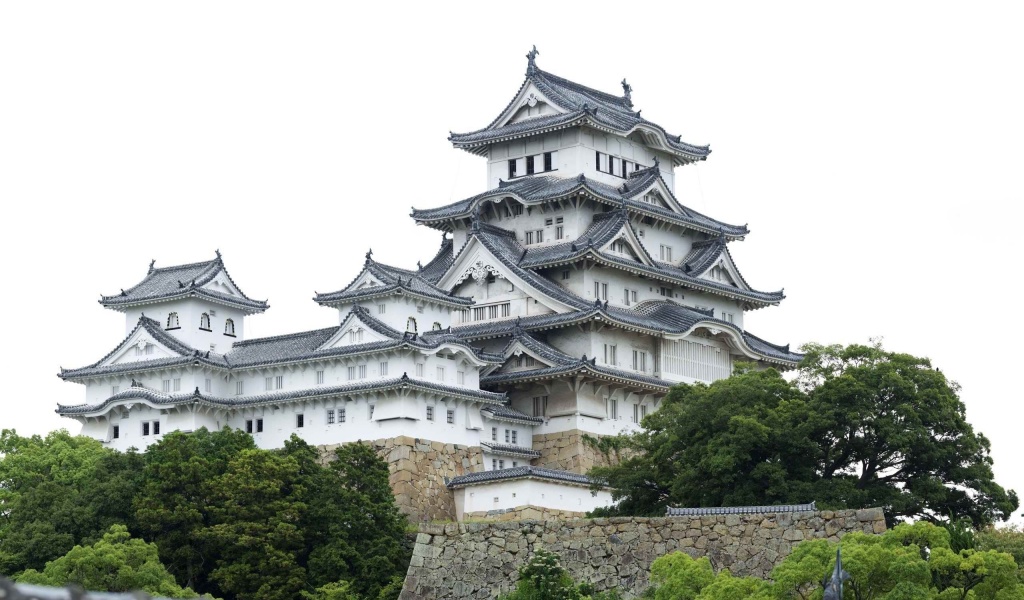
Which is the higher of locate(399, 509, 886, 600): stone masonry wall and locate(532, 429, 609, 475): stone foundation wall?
locate(532, 429, 609, 475): stone foundation wall

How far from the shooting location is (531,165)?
73000mm

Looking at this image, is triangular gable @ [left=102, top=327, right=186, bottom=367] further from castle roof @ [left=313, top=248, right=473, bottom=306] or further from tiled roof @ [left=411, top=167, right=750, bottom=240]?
tiled roof @ [left=411, top=167, right=750, bottom=240]

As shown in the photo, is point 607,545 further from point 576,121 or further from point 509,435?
point 576,121

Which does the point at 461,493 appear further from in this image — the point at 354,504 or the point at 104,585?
the point at 104,585

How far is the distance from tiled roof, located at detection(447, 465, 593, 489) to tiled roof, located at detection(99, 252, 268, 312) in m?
11.2

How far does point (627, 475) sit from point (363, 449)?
766 centimetres

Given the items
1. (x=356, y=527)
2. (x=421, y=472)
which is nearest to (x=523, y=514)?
(x=421, y=472)

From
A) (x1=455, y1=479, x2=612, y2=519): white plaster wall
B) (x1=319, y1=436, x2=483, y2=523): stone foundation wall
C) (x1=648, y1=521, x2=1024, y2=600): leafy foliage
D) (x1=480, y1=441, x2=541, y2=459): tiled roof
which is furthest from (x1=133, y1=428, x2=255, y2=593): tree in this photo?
(x1=648, y1=521, x2=1024, y2=600): leafy foliage

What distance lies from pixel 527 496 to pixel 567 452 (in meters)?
6.53

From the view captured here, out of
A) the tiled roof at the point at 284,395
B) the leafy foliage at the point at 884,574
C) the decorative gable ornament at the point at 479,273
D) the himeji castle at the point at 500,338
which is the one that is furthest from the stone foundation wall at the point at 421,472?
the leafy foliage at the point at 884,574

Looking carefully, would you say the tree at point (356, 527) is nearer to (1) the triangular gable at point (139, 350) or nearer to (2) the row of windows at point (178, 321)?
(1) the triangular gable at point (139, 350)

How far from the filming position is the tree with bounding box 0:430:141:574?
4966 cm

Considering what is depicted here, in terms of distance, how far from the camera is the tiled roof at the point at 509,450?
6109 cm

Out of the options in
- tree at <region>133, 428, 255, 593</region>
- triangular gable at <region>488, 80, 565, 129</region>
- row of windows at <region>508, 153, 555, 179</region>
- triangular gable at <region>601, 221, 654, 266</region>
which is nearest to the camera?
tree at <region>133, 428, 255, 593</region>
